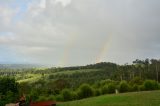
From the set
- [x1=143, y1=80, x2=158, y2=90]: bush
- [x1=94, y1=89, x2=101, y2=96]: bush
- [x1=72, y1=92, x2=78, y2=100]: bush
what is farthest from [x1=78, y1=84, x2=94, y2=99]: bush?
[x1=143, y1=80, x2=158, y2=90]: bush

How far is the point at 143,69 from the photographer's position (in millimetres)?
199125

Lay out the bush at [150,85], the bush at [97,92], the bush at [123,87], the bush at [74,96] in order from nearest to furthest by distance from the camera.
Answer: the bush at [150,85]
the bush at [74,96]
the bush at [97,92]
the bush at [123,87]

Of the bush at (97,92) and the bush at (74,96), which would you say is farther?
the bush at (97,92)

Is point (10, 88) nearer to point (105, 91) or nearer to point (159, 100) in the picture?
point (105, 91)

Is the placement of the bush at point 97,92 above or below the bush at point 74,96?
above

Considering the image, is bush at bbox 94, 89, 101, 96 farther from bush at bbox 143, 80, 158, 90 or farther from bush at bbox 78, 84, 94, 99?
bush at bbox 143, 80, 158, 90

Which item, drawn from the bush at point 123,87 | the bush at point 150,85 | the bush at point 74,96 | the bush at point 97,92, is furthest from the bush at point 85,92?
the bush at point 150,85

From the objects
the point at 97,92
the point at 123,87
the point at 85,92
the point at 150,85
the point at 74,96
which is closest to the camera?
the point at 150,85

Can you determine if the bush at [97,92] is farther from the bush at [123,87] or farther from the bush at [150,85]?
the bush at [150,85]

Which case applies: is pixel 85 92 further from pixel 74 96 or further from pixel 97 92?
pixel 74 96

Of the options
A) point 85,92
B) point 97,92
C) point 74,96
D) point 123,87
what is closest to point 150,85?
point 123,87

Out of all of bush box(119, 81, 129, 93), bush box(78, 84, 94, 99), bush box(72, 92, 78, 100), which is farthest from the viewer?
bush box(78, 84, 94, 99)

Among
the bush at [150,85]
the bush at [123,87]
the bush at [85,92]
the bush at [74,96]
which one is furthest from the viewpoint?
the bush at [85,92]

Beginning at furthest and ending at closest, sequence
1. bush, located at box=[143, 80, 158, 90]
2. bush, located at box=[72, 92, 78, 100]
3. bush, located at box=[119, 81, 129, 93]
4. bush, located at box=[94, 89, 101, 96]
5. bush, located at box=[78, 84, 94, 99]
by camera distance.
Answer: bush, located at box=[78, 84, 94, 99]
bush, located at box=[119, 81, 129, 93]
bush, located at box=[94, 89, 101, 96]
bush, located at box=[72, 92, 78, 100]
bush, located at box=[143, 80, 158, 90]
